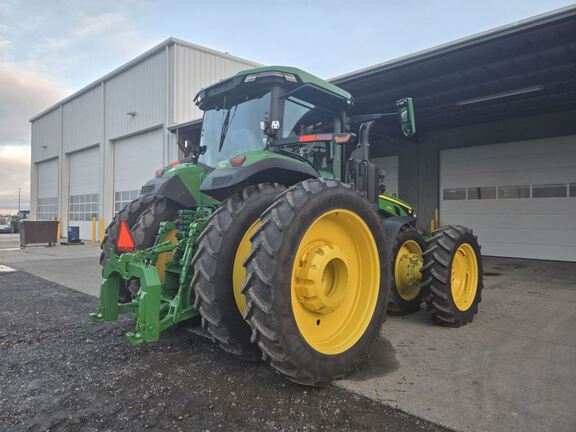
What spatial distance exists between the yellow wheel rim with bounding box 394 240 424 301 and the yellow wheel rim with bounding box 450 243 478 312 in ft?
1.37

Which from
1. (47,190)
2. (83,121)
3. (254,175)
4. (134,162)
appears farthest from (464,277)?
(47,190)

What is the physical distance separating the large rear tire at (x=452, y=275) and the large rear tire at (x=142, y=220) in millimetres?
3040

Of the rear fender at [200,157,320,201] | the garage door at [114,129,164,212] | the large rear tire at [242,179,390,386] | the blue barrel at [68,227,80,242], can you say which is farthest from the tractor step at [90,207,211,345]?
the blue barrel at [68,227,80,242]

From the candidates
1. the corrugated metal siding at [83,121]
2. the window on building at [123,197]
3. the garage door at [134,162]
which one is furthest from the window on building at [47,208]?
the garage door at [134,162]

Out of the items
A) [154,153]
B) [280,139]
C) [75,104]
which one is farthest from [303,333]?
[75,104]

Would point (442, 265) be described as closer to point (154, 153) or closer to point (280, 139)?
point (280, 139)

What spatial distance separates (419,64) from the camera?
8.30 m

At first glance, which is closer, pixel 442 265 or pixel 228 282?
pixel 228 282

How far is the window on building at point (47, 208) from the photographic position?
26328mm

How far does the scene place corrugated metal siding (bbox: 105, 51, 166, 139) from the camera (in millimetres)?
16922

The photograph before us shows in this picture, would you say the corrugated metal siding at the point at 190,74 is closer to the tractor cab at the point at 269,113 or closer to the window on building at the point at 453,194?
the window on building at the point at 453,194

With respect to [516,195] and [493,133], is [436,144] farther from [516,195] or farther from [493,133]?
[516,195]

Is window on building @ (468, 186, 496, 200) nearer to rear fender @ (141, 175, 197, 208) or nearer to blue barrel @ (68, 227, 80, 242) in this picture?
rear fender @ (141, 175, 197, 208)

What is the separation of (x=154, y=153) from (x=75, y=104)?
9.68 m
